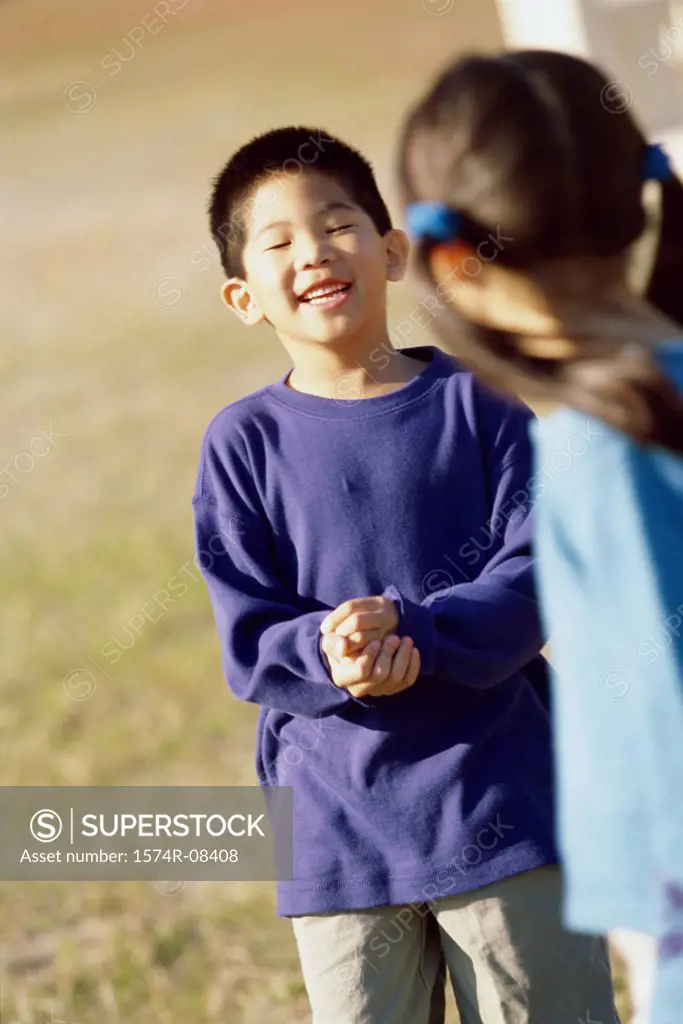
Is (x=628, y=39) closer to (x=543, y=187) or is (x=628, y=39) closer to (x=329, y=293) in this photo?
(x=329, y=293)

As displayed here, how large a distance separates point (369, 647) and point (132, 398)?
6.68m

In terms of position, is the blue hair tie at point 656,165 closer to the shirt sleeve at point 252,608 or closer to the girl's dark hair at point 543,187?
the girl's dark hair at point 543,187

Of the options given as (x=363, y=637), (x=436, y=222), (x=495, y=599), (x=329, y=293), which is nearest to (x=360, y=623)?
(x=363, y=637)

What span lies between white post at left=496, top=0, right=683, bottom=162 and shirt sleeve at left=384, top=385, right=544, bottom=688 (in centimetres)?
116

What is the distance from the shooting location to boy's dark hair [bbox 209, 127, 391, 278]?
7.61 ft

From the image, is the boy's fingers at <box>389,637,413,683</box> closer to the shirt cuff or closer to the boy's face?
the shirt cuff

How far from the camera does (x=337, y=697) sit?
2121mm

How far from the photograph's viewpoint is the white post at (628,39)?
3318 mm

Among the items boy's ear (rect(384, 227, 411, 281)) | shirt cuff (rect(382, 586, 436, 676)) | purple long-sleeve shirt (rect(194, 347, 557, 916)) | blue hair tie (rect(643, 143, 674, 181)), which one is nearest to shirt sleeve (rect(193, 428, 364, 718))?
purple long-sleeve shirt (rect(194, 347, 557, 916))

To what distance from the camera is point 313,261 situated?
2.23 metres

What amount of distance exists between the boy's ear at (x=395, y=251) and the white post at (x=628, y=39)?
995 mm

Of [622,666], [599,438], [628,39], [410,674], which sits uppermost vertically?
[628,39]

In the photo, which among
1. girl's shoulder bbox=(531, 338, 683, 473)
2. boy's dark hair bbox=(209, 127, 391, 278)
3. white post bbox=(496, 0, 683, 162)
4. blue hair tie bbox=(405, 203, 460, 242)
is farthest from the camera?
A: white post bbox=(496, 0, 683, 162)

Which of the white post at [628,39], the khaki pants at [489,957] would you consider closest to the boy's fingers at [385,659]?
the khaki pants at [489,957]
